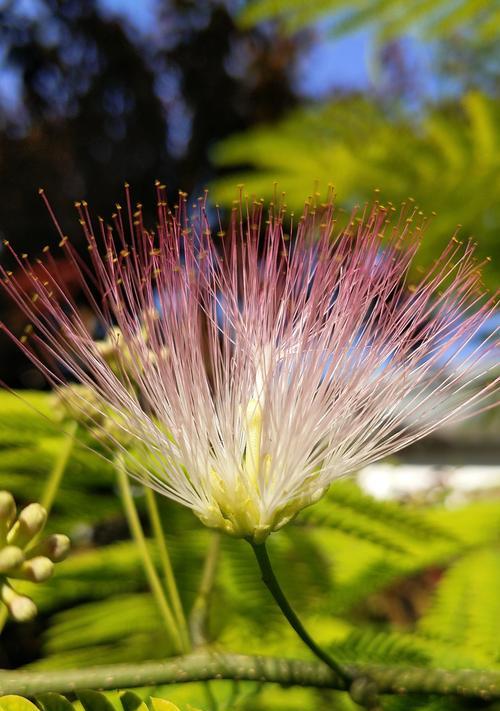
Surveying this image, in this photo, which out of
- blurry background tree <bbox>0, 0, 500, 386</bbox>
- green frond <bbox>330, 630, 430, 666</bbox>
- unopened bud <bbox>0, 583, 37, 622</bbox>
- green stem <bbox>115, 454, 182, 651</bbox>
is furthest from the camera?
blurry background tree <bbox>0, 0, 500, 386</bbox>

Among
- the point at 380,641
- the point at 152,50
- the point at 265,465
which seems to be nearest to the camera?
the point at 265,465

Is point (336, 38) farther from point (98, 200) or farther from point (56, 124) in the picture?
point (56, 124)

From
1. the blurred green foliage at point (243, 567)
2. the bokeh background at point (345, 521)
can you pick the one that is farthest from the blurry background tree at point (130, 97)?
the blurred green foliage at point (243, 567)

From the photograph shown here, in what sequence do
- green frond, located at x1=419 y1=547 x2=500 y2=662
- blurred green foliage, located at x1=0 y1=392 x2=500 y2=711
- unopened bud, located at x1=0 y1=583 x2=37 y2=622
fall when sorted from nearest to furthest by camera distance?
unopened bud, located at x1=0 y1=583 x2=37 y2=622, green frond, located at x1=419 y1=547 x2=500 y2=662, blurred green foliage, located at x1=0 y1=392 x2=500 y2=711

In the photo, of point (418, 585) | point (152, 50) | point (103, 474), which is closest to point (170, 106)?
point (152, 50)

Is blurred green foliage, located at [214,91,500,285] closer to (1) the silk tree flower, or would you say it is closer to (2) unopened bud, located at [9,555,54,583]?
(1) the silk tree flower

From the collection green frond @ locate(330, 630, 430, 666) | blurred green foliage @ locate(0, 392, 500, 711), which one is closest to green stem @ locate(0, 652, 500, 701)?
green frond @ locate(330, 630, 430, 666)
